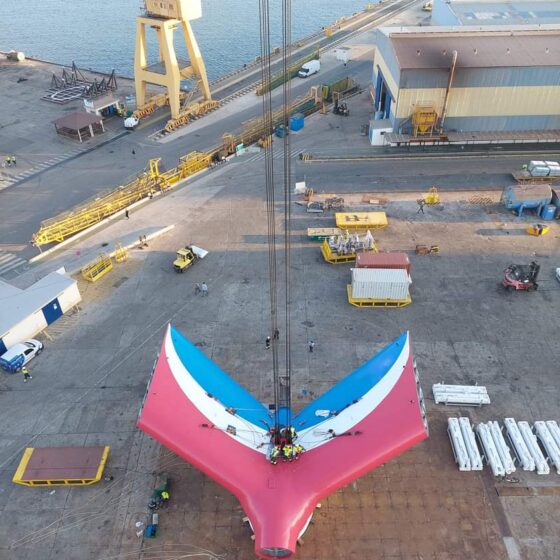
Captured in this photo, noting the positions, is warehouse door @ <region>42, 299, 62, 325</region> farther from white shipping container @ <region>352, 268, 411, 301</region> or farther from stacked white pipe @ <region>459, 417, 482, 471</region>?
stacked white pipe @ <region>459, 417, 482, 471</region>

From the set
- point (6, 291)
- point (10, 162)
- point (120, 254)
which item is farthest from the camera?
point (10, 162)

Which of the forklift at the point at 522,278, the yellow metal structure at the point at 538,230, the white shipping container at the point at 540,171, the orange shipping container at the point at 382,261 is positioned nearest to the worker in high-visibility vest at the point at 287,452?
the orange shipping container at the point at 382,261

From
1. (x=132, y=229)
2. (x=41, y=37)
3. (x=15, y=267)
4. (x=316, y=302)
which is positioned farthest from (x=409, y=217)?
(x=41, y=37)

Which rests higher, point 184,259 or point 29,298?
point 29,298

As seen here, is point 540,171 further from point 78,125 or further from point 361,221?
point 78,125

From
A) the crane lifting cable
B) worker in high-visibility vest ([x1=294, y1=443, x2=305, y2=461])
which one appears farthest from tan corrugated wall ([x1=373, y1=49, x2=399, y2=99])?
worker in high-visibility vest ([x1=294, y1=443, x2=305, y2=461])

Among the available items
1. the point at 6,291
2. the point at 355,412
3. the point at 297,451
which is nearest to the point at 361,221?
the point at 355,412

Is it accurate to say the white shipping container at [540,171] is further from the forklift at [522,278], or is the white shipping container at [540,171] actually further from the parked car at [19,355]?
the parked car at [19,355]
